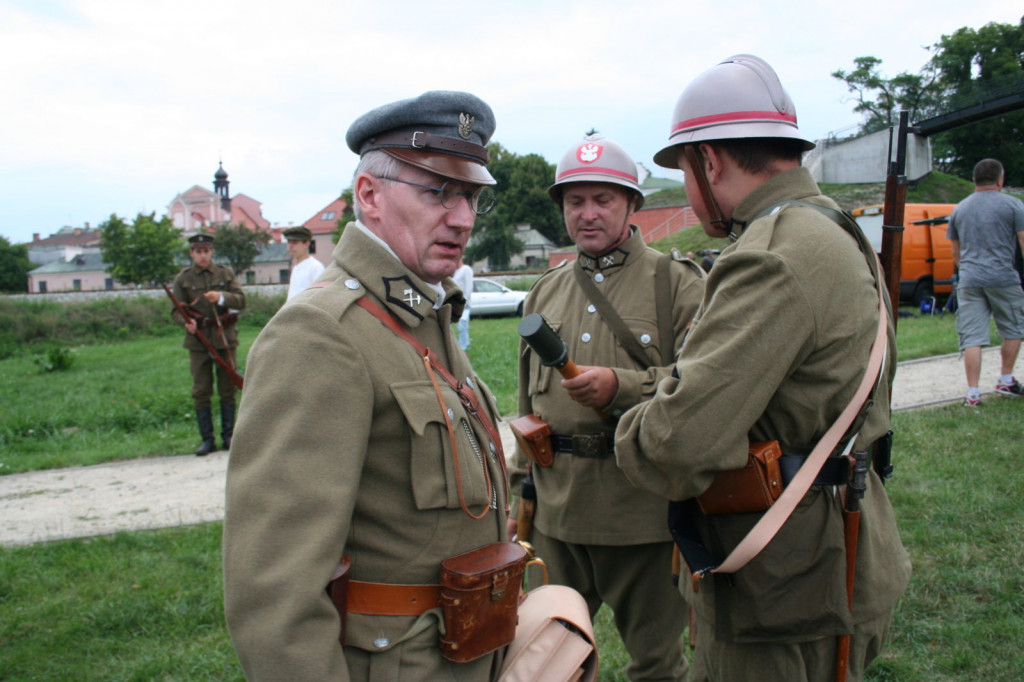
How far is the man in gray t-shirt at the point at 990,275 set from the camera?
6.88m

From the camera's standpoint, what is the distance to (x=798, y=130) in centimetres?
206

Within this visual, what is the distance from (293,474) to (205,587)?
131 inches

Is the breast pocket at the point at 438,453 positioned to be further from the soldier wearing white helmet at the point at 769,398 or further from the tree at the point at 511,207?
the tree at the point at 511,207

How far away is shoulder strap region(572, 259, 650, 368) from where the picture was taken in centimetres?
306

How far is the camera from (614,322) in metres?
3.12

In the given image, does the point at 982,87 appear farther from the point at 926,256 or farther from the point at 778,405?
the point at 778,405

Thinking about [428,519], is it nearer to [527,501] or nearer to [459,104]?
[459,104]

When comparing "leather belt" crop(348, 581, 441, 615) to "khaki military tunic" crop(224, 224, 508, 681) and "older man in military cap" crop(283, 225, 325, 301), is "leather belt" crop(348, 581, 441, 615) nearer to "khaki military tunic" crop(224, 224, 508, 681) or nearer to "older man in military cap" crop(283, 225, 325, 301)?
"khaki military tunic" crop(224, 224, 508, 681)

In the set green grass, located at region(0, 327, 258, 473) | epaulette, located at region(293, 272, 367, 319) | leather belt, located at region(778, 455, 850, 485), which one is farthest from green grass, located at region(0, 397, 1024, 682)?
green grass, located at region(0, 327, 258, 473)

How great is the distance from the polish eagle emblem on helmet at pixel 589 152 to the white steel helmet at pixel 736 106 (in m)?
1.12

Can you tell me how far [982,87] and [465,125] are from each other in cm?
5479

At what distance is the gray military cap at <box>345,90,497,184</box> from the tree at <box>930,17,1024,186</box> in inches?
1847

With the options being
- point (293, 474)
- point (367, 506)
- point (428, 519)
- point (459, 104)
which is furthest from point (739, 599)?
point (459, 104)

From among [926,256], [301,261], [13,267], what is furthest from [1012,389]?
[13,267]
